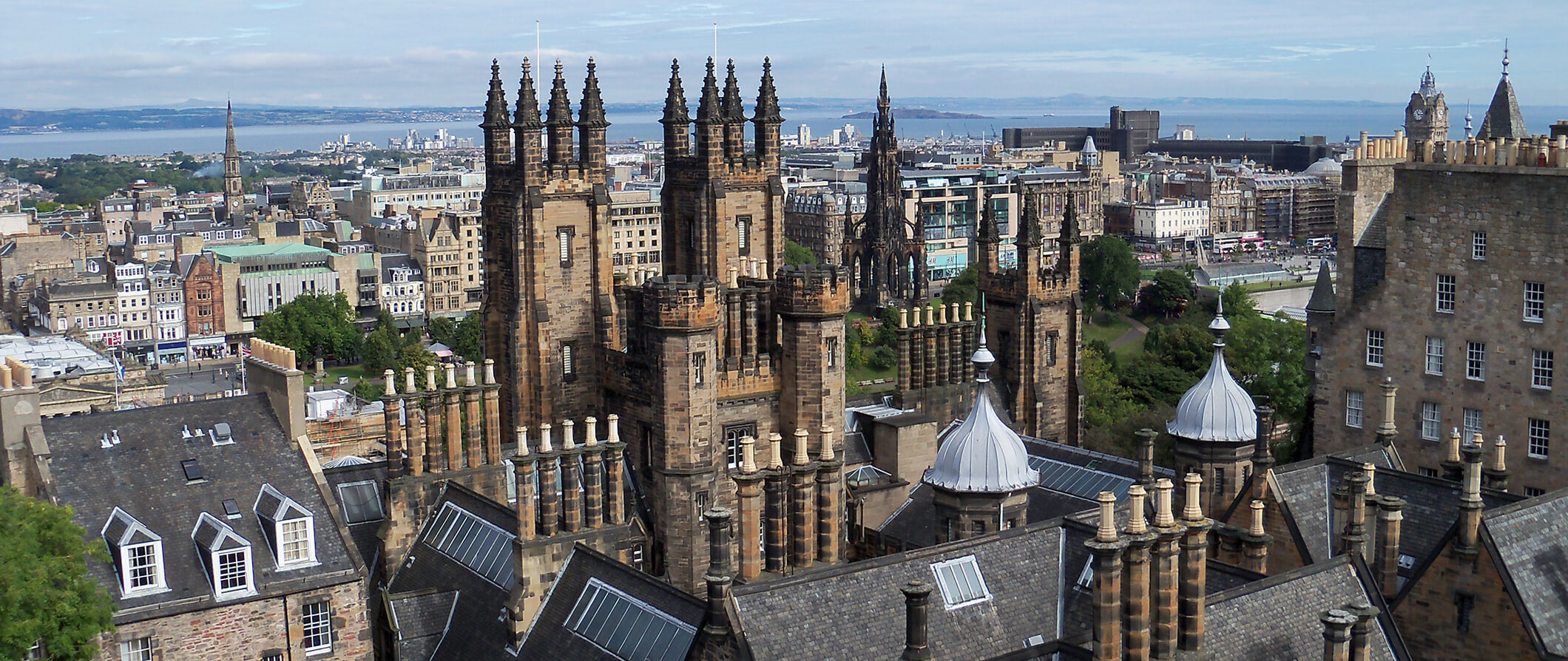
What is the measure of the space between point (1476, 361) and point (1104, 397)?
149ft

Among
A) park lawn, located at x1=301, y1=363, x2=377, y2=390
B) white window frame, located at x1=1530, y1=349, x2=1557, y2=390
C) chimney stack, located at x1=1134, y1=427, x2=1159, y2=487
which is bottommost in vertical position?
park lawn, located at x1=301, y1=363, x2=377, y2=390

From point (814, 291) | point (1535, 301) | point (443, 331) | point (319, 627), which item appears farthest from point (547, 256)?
point (443, 331)

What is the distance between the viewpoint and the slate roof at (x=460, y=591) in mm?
41312

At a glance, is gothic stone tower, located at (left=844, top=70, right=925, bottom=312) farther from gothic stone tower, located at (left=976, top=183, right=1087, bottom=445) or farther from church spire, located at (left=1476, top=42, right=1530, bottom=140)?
gothic stone tower, located at (left=976, top=183, right=1087, bottom=445)

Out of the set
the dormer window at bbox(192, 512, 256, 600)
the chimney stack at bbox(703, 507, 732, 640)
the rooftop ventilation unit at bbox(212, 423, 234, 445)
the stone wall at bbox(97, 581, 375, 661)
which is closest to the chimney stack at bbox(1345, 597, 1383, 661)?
the chimney stack at bbox(703, 507, 732, 640)

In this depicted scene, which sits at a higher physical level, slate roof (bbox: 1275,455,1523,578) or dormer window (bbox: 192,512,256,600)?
slate roof (bbox: 1275,455,1523,578)

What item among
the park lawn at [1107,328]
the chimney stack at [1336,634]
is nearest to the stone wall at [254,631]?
the chimney stack at [1336,634]

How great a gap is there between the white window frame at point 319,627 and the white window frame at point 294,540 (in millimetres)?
1191

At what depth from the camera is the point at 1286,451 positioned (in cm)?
7225

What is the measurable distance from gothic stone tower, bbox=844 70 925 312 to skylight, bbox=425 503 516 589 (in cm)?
14323

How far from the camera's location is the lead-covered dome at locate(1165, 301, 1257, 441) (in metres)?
45.2

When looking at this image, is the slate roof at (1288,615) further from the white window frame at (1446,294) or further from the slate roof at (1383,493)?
the white window frame at (1446,294)

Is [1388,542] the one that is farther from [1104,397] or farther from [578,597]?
[1104,397]

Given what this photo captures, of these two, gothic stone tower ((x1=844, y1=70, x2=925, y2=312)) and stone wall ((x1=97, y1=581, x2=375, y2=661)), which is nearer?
stone wall ((x1=97, y1=581, x2=375, y2=661))
